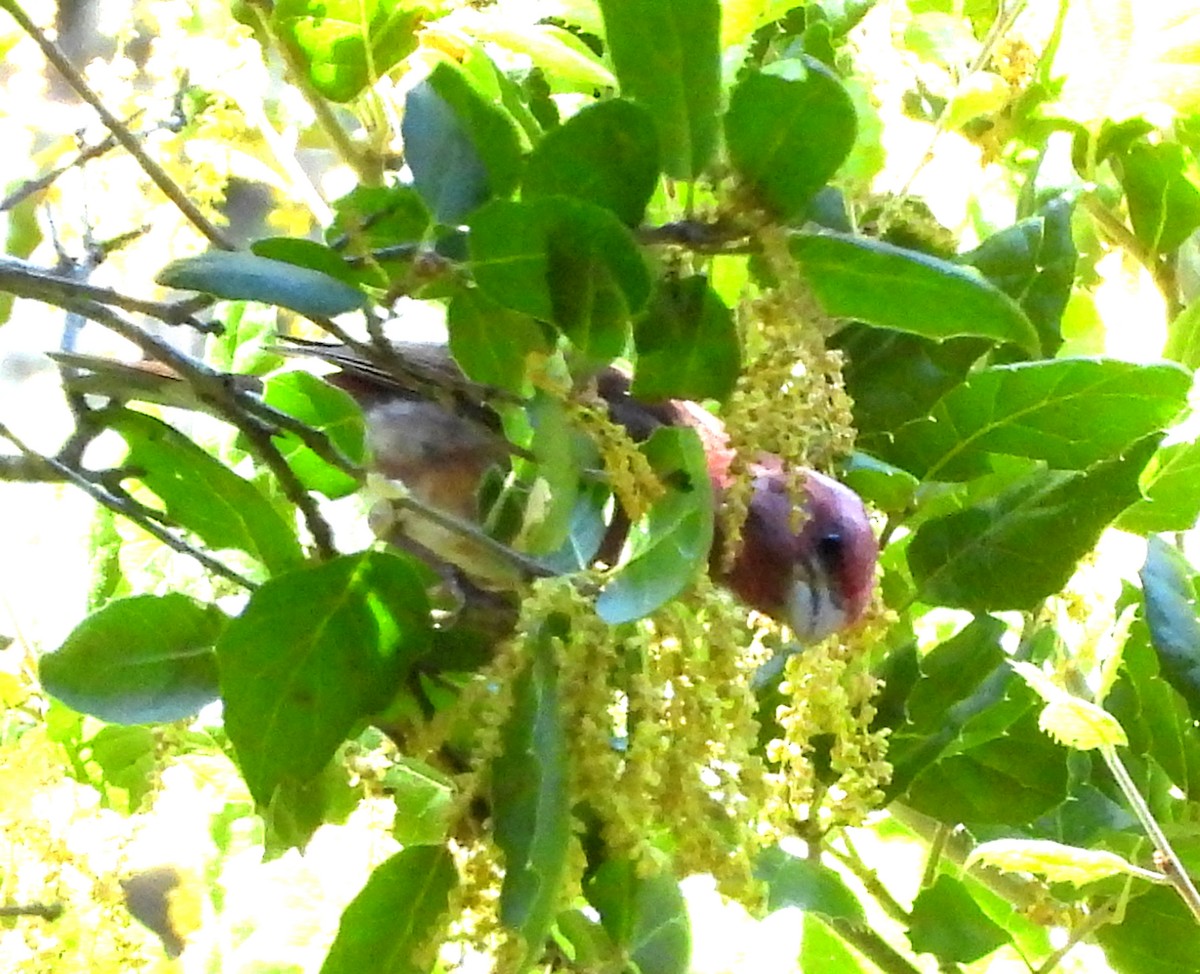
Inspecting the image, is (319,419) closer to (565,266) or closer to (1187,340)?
(565,266)

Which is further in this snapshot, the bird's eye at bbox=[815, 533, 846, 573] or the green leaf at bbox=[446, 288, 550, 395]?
the bird's eye at bbox=[815, 533, 846, 573]

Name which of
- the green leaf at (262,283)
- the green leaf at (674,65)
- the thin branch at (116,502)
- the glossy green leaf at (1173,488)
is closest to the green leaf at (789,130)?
the green leaf at (674,65)

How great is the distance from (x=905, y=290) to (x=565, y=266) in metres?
0.10

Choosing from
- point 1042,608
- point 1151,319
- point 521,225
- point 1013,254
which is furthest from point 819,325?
point 1151,319

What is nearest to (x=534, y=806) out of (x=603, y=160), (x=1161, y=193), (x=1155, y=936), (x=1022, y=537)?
(x=603, y=160)

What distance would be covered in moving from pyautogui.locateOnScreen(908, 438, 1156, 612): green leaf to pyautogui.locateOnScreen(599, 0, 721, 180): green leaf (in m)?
0.25

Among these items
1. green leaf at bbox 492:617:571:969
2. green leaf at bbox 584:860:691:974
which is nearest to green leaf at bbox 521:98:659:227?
green leaf at bbox 492:617:571:969

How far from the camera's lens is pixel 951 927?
2.01ft

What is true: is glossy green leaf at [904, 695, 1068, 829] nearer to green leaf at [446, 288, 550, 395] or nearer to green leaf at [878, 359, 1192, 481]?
green leaf at [878, 359, 1192, 481]

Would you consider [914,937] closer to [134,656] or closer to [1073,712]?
[1073,712]

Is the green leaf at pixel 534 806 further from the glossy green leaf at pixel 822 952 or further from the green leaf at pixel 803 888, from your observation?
the glossy green leaf at pixel 822 952

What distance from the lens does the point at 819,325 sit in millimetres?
393

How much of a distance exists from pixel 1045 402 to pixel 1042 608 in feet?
0.59

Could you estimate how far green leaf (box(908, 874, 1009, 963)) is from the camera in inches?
23.9
